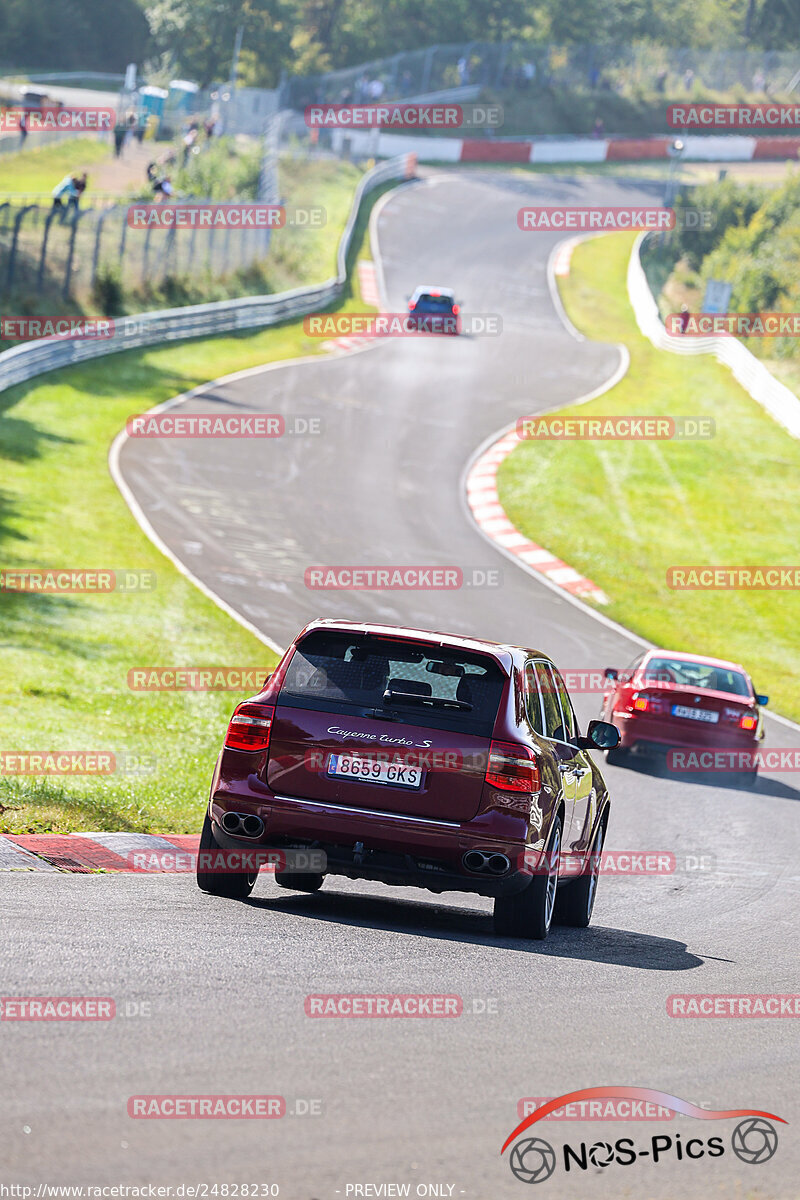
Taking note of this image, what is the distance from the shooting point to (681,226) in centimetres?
7438

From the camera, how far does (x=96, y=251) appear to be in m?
40.8

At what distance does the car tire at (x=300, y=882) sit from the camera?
9.66m

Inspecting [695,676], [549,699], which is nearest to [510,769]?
[549,699]

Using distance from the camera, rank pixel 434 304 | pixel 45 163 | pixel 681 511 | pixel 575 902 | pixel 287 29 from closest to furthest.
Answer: pixel 575 902, pixel 681 511, pixel 434 304, pixel 45 163, pixel 287 29

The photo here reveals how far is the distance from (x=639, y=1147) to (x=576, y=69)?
95.1 m

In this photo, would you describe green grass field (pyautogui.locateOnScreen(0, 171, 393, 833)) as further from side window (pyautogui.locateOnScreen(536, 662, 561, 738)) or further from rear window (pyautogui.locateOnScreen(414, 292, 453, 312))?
rear window (pyautogui.locateOnScreen(414, 292, 453, 312))

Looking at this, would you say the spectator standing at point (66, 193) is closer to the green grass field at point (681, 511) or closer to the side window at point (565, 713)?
the green grass field at point (681, 511)

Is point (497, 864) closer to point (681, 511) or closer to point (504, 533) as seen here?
point (504, 533)

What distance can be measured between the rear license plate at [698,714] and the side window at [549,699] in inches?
334

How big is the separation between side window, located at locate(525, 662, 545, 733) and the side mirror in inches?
29.4

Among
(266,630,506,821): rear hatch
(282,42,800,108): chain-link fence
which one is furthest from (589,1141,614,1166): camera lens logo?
(282,42,800,108): chain-link fence

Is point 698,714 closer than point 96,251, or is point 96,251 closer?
point 698,714

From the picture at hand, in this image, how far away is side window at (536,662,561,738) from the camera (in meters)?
9.29

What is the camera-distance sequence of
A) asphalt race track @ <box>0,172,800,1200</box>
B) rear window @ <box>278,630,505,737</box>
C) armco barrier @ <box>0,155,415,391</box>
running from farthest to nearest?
armco barrier @ <box>0,155,415,391</box>
rear window @ <box>278,630,505,737</box>
asphalt race track @ <box>0,172,800,1200</box>
